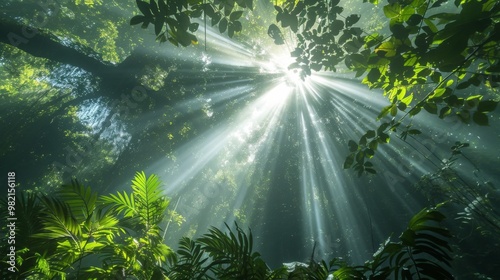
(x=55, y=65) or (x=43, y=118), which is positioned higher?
(x=55, y=65)

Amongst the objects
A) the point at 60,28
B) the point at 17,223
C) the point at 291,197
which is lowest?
the point at 291,197

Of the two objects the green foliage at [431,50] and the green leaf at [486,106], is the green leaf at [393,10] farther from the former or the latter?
the green leaf at [486,106]

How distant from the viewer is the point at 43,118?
422 inches

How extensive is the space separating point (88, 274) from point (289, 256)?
38.1ft

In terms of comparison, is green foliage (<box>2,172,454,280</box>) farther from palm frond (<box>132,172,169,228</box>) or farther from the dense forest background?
the dense forest background

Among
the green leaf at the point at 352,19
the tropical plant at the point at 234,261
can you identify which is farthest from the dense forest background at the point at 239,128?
the tropical plant at the point at 234,261

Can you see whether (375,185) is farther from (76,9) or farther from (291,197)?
(76,9)

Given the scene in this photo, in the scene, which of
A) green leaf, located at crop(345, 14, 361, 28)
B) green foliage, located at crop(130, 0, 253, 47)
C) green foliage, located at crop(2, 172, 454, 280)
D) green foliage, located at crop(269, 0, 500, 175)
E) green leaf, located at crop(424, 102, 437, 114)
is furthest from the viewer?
green leaf, located at crop(345, 14, 361, 28)

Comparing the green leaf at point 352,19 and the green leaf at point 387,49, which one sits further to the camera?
the green leaf at point 352,19

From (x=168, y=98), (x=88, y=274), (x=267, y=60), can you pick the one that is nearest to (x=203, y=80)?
(x=168, y=98)

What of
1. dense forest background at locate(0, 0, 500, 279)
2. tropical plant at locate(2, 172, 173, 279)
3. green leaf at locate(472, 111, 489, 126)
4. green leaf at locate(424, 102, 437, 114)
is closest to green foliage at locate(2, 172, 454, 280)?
tropical plant at locate(2, 172, 173, 279)

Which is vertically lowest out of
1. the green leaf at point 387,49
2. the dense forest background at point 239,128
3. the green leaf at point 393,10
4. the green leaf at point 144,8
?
the dense forest background at point 239,128

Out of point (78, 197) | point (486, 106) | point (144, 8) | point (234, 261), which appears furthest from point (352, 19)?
point (78, 197)

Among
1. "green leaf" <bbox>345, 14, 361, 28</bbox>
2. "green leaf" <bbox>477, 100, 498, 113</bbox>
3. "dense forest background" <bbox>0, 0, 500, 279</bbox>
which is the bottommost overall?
"dense forest background" <bbox>0, 0, 500, 279</bbox>
